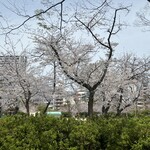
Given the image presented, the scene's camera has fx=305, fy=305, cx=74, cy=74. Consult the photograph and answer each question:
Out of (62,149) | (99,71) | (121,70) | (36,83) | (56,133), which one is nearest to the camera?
(62,149)

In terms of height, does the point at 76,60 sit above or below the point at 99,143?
above

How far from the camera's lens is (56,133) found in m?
4.39

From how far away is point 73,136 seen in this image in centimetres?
427

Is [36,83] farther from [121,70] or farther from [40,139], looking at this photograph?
[40,139]

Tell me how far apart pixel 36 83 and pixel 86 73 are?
5.55 meters

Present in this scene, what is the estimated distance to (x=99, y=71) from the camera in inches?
927

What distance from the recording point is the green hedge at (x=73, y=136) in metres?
3.91

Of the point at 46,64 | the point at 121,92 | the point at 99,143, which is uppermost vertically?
the point at 46,64

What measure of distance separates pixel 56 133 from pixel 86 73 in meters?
17.7

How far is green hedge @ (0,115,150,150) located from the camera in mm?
3910

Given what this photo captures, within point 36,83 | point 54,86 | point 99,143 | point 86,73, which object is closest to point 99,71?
point 86,73

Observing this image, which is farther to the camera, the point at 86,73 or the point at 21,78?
the point at 21,78

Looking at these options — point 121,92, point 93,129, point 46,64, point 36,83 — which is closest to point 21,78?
point 36,83

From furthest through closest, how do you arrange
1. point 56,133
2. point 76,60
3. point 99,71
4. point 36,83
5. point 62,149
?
point 36,83, point 99,71, point 76,60, point 56,133, point 62,149
